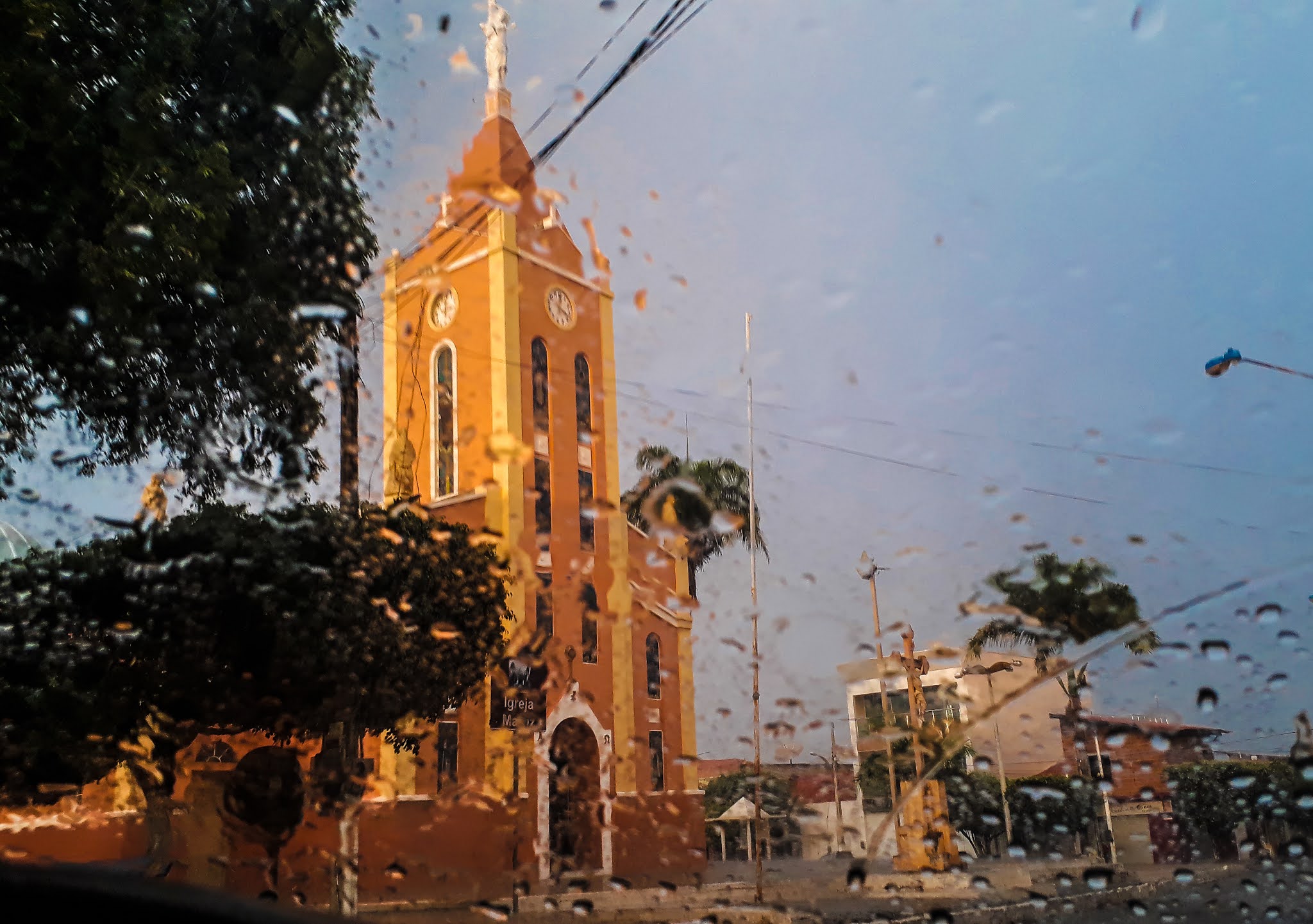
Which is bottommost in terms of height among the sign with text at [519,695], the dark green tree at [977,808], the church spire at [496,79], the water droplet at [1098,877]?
the water droplet at [1098,877]

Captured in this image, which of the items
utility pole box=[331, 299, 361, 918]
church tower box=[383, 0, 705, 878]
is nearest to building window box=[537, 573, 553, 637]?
church tower box=[383, 0, 705, 878]

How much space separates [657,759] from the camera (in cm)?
215

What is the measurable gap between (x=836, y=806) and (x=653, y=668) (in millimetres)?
534

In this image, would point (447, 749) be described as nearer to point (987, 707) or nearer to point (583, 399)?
point (583, 399)

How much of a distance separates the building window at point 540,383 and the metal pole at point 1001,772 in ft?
3.56

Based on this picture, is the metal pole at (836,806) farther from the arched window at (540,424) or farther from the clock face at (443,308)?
the clock face at (443,308)

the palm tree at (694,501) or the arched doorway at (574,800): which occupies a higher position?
the palm tree at (694,501)

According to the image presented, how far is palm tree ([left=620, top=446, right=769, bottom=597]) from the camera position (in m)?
2.10

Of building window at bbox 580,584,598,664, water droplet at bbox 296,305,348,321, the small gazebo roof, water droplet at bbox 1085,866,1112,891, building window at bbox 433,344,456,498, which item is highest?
water droplet at bbox 296,305,348,321

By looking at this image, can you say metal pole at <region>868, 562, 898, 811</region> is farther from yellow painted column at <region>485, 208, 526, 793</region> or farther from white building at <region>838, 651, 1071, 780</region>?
yellow painted column at <region>485, 208, 526, 793</region>

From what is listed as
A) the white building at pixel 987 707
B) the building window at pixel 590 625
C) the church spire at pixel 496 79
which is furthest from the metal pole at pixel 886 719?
the church spire at pixel 496 79

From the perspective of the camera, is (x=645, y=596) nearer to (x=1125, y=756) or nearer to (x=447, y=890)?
(x=447, y=890)

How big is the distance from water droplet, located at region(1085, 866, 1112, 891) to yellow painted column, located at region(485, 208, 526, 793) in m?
1.16

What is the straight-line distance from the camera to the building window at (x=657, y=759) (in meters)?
2.07
